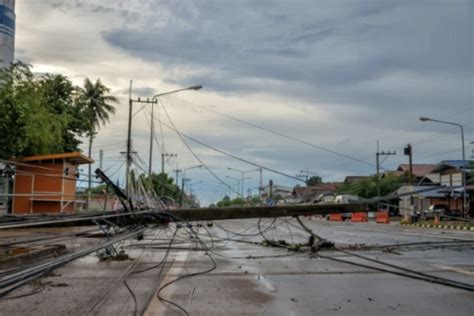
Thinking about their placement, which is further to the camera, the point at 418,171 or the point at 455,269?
the point at 418,171

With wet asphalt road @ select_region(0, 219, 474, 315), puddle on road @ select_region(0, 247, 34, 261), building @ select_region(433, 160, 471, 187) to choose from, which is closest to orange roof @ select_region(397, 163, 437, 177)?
building @ select_region(433, 160, 471, 187)

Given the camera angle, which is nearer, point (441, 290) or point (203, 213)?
point (441, 290)

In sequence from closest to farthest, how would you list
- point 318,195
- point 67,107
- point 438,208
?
point 318,195, point 67,107, point 438,208

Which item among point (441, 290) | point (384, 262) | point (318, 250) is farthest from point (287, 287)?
point (318, 250)

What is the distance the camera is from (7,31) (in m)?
43.1

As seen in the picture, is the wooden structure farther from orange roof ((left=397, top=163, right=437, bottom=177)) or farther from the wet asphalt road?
orange roof ((left=397, top=163, right=437, bottom=177))

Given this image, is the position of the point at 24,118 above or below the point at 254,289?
above

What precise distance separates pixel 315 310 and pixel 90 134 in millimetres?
42277

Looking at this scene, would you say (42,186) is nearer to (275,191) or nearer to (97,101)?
(97,101)

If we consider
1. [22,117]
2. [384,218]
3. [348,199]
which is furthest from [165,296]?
[384,218]

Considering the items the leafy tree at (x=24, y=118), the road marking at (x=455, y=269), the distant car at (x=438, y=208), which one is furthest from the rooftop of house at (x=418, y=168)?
the road marking at (x=455, y=269)

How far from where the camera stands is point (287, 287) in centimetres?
807

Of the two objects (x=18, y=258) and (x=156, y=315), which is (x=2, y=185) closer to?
(x=18, y=258)

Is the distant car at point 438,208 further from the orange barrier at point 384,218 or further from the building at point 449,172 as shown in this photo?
the orange barrier at point 384,218
